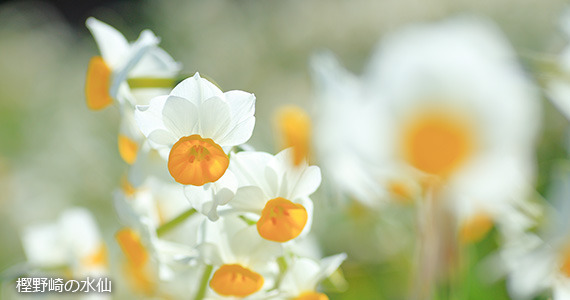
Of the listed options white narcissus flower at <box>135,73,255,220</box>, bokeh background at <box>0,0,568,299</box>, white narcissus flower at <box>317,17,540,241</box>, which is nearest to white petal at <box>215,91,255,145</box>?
white narcissus flower at <box>135,73,255,220</box>

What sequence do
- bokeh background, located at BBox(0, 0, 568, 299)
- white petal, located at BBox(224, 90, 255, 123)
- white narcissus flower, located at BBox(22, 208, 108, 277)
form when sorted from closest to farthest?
1. white petal, located at BBox(224, 90, 255, 123)
2. white narcissus flower, located at BBox(22, 208, 108, 277)
3. bokeh background, located at BBox(0, 0, 568, 299)

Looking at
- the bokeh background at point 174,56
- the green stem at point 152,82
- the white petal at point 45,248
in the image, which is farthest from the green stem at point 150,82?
the bokeh background at point 174,56

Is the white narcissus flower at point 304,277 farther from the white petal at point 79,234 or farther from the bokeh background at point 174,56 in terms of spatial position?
the bokeh background at point 174,56

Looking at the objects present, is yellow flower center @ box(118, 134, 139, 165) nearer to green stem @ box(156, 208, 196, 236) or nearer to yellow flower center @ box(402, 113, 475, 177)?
green stem @ box(156, 208, 196, 236)

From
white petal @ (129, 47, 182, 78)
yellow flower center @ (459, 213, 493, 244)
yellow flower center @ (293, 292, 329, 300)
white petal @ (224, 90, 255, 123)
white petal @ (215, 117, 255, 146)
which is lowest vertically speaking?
yellow flower center @ (293, 292, 329, 300)

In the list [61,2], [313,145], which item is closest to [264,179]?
[313,145]
